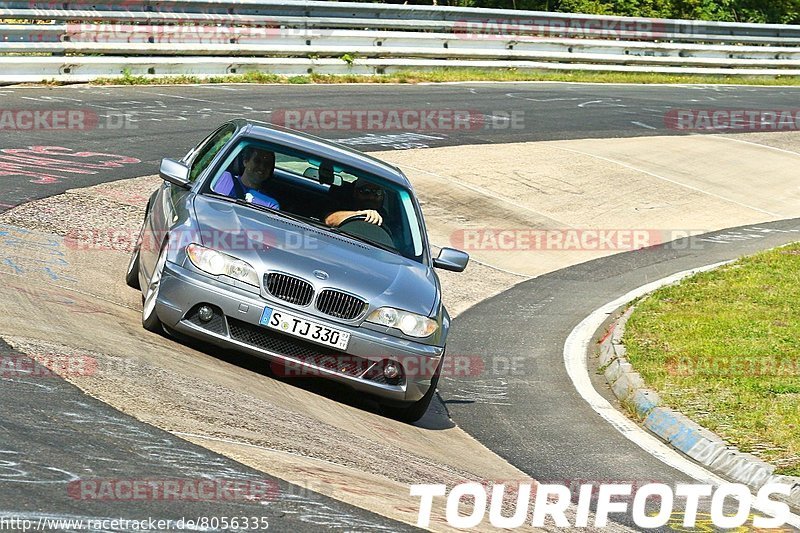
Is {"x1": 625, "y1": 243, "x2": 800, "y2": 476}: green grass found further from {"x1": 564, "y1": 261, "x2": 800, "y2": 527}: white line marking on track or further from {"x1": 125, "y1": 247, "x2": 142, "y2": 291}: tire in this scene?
{"x1": 125, "y1": 247, "x2": 142, "y2": 291}: tire

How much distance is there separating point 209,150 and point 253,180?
0.62 m

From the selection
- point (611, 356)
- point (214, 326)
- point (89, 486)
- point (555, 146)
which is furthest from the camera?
point (555, 146)

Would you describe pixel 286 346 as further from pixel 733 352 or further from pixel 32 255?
pixel 733 352

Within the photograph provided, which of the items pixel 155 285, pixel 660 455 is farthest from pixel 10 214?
pixel 660 455

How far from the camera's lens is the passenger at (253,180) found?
344 inches

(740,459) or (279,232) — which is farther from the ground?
(279,232)

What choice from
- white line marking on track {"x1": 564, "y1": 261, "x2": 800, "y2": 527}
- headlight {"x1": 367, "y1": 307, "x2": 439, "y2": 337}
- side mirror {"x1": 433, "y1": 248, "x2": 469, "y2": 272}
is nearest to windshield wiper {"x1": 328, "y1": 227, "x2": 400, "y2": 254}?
side mirror {"x1": 433, "y1": 248, "x2": 469, "y2": 272}

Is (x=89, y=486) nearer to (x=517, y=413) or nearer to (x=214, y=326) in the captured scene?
(x=214, y=326)

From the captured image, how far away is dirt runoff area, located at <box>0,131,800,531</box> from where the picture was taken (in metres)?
6.38

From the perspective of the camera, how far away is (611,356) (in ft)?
34.8

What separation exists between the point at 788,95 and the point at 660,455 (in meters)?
25.0

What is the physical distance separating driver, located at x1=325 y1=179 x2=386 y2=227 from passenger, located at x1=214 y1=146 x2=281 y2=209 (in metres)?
0.49

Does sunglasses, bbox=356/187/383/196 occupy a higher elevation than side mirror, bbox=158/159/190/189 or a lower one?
lower

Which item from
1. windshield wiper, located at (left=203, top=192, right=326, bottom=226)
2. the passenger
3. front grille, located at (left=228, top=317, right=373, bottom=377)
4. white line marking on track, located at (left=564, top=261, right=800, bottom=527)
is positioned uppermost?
the passenger
